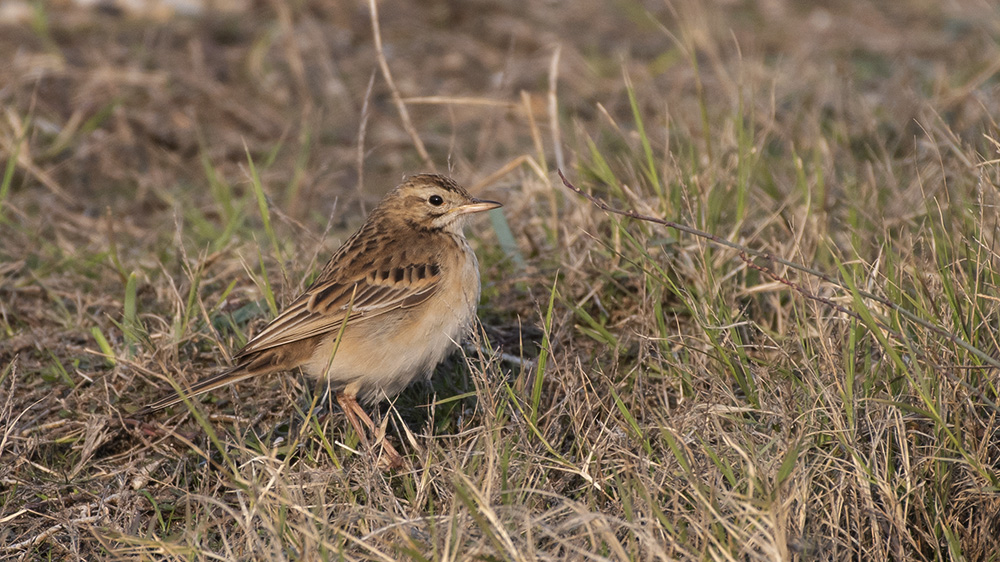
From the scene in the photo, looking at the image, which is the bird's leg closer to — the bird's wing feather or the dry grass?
the dry grass

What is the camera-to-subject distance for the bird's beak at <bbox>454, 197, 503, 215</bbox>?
18.6 ft

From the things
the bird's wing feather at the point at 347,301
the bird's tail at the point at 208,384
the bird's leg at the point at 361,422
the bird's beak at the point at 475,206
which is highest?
the bird's beak at the point at 475,206

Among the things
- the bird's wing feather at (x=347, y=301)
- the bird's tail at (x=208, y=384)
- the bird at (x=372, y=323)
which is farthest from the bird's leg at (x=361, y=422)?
the bird's tail at (x=208, y=384)

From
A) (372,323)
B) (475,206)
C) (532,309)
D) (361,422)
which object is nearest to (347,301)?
(372,323)

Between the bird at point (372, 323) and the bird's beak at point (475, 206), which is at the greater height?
the bird's beak at point (475, 206)

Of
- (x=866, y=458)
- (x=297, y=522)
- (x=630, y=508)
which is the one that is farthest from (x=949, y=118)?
(x=297, y=522)

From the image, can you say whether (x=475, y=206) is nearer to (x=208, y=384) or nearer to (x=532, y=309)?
(x=532, y=309)

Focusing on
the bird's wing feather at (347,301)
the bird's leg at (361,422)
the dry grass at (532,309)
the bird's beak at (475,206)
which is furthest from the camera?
the bird's beak at (475,206)

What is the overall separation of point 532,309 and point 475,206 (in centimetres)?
72

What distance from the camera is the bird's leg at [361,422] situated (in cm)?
471

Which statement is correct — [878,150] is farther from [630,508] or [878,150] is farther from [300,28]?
[300,28]

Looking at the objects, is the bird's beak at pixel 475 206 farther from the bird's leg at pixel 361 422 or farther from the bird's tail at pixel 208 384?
the bird's tail at pixel 208 384

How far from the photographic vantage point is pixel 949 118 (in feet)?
27.2

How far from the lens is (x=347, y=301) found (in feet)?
17.1
